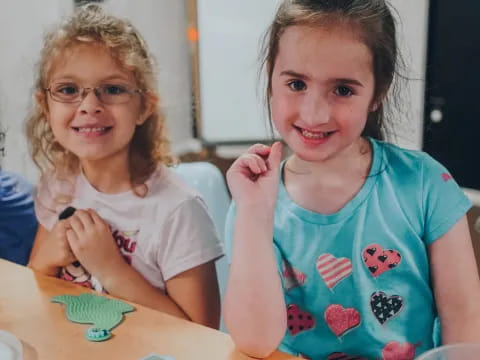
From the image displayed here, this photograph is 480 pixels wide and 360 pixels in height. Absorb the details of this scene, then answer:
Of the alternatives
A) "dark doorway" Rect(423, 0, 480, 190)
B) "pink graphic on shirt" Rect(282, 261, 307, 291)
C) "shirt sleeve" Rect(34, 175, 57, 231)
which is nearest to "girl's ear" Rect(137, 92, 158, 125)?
"shirt sleeve" Rect(34, 175, 57, 231)

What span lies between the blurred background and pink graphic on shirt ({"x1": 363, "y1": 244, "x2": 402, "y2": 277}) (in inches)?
4.3

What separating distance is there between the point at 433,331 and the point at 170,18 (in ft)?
2.01

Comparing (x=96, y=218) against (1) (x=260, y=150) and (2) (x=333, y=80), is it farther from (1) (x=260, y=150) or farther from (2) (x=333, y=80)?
(2) (x=333, y=80)

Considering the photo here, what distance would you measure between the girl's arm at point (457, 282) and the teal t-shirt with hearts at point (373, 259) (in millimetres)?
14

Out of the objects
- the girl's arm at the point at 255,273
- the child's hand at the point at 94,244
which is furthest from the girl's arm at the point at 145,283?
the girl's arm at the point at 255,273

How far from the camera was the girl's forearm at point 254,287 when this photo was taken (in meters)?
0.75

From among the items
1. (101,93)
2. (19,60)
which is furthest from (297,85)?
(19,60)

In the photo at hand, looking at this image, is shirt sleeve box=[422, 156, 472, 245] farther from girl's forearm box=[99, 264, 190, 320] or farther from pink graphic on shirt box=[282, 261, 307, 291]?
girl's forearm box=[99, 264, 190, 320]

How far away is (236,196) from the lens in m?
0.80

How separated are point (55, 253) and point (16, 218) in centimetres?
15

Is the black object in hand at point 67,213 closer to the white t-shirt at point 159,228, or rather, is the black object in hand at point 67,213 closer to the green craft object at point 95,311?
the white t-shirt at point 159,228

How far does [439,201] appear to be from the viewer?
0.78 metres

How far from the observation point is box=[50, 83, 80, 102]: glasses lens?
971 mm

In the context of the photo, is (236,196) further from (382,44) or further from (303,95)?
(382,44)
